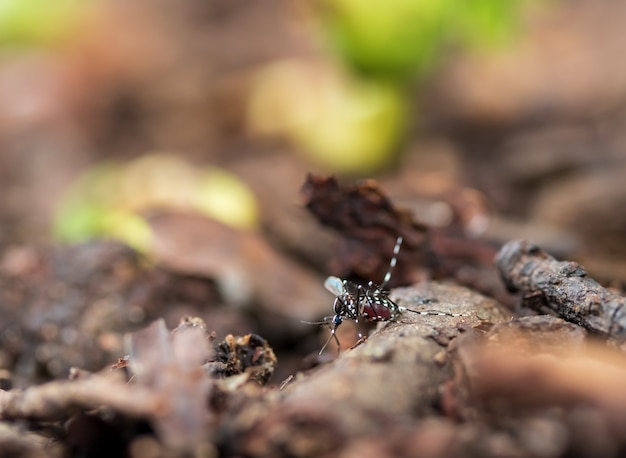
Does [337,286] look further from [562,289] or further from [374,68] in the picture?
[374,68]

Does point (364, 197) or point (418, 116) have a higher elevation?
point (418, 116)

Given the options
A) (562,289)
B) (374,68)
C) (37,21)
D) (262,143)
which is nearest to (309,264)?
(374,68)

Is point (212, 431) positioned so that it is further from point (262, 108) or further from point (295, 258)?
point (262, 108)

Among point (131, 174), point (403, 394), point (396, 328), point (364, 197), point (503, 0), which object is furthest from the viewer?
point (503, 0)

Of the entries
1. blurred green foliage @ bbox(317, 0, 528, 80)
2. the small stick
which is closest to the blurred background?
blurred green foliage @ bbox(317, 0, 528, 80)

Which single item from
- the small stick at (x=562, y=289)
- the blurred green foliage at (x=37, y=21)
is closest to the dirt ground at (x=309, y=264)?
the small stick at (x=562, y=289)

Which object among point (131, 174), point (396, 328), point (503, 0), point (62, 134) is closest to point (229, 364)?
point (396, 328)

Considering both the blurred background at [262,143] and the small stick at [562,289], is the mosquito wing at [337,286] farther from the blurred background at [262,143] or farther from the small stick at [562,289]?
the blurred background at [262,143]
